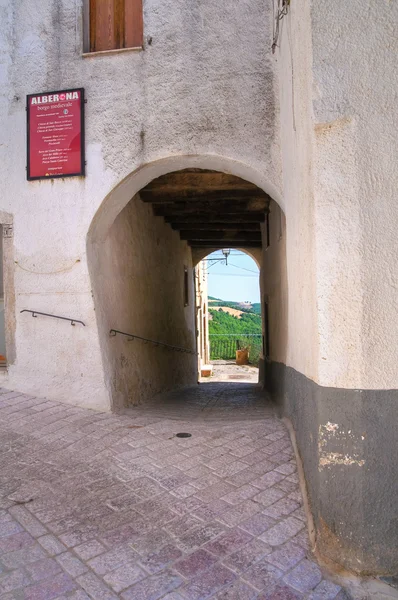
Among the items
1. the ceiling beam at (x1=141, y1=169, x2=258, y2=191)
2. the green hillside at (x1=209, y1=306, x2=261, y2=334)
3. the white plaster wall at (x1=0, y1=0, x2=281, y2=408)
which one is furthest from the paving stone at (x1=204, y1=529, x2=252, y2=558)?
the green hillside at (x1=209, y1=306, x2=261, y2=334)

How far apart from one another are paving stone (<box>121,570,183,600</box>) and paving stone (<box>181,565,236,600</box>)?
0.07 m

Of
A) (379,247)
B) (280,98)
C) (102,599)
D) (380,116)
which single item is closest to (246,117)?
(280,98)

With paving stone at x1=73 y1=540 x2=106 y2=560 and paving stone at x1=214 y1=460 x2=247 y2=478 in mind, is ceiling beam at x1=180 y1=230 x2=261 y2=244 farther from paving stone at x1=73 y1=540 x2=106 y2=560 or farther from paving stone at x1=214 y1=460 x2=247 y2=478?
paving stone at x1=73 y1=540 x2=106 y2=560

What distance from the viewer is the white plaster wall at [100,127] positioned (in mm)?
4855

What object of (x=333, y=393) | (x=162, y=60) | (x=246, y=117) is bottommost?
(x=333, y=393)

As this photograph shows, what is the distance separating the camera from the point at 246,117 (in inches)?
189

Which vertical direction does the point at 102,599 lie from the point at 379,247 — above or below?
below

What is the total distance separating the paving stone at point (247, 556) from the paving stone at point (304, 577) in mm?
195

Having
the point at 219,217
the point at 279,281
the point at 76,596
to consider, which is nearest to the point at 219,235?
the point at 219,217

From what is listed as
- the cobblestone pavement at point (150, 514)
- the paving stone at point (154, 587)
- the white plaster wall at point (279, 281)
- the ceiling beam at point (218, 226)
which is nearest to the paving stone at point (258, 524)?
the cobblestone pavement at point (150, 514)

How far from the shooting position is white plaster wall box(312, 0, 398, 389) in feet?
8.04

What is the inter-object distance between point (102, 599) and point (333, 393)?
1.68m

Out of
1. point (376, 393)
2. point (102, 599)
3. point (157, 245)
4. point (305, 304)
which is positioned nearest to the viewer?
point (102, 599)

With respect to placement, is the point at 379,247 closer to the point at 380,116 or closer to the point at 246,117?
the point at 380,116
